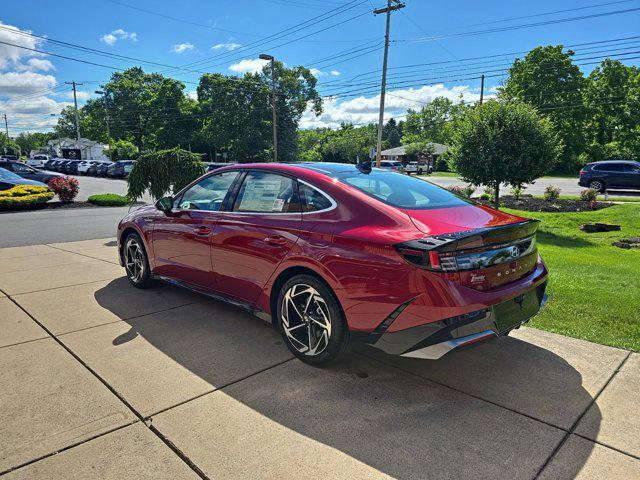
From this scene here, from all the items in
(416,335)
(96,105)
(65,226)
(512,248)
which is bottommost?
(65,226)

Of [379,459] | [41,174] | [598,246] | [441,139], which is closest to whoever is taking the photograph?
[379,459]

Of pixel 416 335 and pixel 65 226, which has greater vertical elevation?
pixel 416 335

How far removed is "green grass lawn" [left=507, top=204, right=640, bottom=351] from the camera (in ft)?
13.7

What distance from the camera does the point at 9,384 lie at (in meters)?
3.15

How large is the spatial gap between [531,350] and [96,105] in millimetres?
95539

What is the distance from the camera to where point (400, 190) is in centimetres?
367

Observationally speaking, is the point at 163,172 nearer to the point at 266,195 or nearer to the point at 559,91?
the point at 266,195

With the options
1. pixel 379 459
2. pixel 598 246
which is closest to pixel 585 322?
pixel 379 459

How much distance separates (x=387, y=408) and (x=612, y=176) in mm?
24442

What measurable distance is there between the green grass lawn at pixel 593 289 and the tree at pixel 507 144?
2640 millimetres

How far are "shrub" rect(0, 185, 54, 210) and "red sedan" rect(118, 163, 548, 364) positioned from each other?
1377 cm

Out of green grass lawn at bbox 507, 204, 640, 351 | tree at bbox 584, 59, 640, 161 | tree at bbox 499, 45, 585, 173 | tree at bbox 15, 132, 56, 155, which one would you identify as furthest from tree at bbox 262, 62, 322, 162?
tree at bbox 15, 132, 56, 155

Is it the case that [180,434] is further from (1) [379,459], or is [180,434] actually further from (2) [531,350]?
(2) [531,350]

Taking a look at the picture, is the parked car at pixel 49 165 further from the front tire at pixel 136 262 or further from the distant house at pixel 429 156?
the front tire at pixel 136 262
